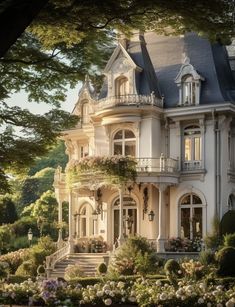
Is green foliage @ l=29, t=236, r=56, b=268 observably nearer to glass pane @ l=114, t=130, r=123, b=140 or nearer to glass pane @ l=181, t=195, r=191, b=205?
glass pane @ l=114, t=130, r=123, b=140

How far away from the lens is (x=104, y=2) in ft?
35.7

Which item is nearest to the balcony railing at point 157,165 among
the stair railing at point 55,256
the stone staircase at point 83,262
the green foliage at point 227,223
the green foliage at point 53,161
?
the green foliage at point 227,223

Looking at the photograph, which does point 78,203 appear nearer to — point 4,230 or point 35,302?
point 4,230

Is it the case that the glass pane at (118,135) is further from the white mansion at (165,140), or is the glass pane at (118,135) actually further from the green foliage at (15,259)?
the green foliage at (15,259)

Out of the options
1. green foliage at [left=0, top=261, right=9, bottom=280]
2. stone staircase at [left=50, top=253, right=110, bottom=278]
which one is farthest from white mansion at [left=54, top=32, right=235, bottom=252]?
green foliage at [left=0, top=261, right=9, bottom=280]

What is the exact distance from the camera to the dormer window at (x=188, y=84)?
35.3 m

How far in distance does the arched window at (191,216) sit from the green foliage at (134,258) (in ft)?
11.2

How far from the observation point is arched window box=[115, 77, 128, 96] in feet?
119

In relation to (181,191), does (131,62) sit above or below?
above

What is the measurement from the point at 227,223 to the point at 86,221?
347 inches

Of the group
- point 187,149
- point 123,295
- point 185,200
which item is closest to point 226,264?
point 185,200

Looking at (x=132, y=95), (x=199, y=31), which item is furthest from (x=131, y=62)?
(x=199, y=31)

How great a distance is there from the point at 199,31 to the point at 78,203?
27.2m

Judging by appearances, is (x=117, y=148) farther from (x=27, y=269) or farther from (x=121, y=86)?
(x=27, y=269)
